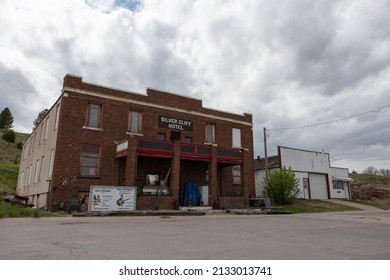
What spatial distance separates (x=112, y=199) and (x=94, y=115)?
723cm

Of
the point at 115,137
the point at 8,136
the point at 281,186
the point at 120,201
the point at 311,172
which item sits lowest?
the point at 120,201

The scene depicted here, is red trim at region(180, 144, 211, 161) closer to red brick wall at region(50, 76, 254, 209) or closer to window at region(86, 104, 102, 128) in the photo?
red brick wall at region(50, 76, 254, 209)

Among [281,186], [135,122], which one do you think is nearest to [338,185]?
[281,186]

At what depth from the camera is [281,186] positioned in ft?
91.5

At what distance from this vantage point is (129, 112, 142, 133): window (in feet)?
76.8

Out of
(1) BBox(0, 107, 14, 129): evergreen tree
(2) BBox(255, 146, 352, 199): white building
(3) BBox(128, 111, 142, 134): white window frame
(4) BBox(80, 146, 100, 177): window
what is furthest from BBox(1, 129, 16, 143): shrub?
(2) BBox(255, 146, 352, 199): white building

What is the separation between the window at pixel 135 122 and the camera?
23422 mm

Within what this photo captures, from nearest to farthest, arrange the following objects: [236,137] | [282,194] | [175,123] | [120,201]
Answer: [120,201] → [175,123] → [282,194] → [236,137]

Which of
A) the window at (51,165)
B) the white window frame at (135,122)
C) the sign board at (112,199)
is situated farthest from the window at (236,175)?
the window at (51,165)

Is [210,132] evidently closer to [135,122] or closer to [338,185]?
[135,122]

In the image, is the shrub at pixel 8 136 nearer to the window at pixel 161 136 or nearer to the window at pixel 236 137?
the window at pixel 161 136
